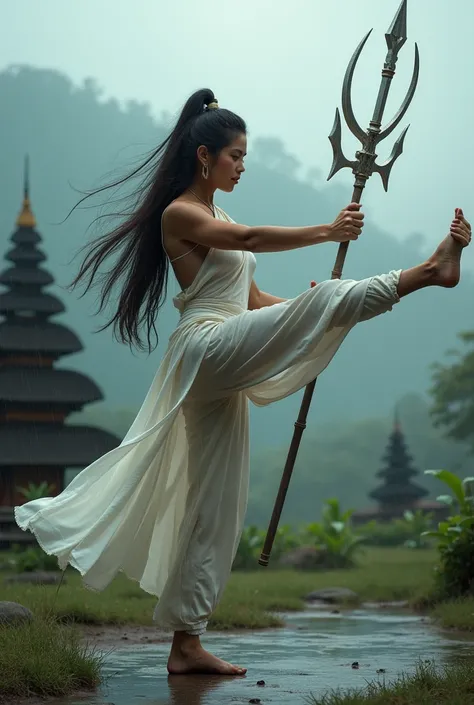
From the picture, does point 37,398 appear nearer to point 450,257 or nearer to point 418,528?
point 418,528

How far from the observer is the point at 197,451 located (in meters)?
3.96

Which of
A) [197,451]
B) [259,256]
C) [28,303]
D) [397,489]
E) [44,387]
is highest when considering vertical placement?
[259,256]

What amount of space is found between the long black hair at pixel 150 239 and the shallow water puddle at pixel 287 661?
48.5 inches

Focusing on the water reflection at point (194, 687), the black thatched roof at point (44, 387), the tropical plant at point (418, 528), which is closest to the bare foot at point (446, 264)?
the water reflection at point (194, 687)

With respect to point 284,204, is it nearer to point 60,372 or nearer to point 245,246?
point 60,372

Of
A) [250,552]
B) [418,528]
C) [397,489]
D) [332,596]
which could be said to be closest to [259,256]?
[397,489]

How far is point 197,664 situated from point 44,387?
661 inches

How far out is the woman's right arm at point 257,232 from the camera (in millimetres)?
3787

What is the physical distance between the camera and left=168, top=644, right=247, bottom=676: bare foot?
3820 millimetres

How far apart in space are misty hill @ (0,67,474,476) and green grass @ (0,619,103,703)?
66897 mm

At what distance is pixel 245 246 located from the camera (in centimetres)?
386

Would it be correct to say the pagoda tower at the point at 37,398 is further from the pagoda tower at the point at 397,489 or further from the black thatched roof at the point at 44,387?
the pagoda tower at the point at 397,489

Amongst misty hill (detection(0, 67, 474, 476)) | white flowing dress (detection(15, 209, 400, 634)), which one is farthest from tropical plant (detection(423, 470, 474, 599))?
misty hill (detection(0, 67, 474, 476))

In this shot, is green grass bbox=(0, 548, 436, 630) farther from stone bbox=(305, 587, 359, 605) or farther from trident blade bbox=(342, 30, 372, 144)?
trident blade bbox=(342, 30, 372, 144)
